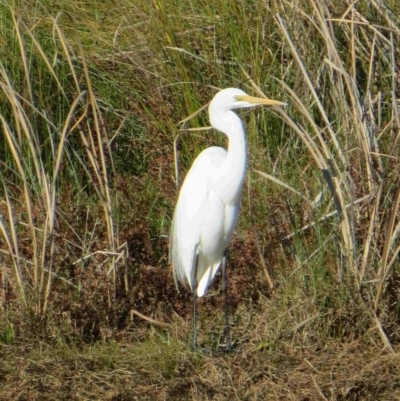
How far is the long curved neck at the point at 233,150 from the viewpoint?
3266 millimetres

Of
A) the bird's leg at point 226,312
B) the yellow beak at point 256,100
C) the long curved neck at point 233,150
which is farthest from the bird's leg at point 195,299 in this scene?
the yellow beak at point 256,100

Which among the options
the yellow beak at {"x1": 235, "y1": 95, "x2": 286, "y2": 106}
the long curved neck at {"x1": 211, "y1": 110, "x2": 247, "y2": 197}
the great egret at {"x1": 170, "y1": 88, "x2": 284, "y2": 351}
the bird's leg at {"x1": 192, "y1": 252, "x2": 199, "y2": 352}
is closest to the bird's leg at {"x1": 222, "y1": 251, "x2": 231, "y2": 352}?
the great egret at {"x1": 170, "y1": 88, "x2": 284, "y2": 351}

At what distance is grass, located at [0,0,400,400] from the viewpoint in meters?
3.22

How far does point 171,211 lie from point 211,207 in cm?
68

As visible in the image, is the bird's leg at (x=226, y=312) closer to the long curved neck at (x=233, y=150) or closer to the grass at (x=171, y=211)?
the grass at (x=171, y=211)

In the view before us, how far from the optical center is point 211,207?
3463mm

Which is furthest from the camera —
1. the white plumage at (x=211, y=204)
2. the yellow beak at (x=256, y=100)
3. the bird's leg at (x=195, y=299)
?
the bird's leg at (x=195, y=299)

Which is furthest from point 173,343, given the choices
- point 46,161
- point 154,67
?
point 154,67

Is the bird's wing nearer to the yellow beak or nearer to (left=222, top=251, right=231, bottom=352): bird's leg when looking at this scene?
(left=222, top=251, right=231, bottom=352): bird's leg

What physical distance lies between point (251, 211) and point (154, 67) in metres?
1.03

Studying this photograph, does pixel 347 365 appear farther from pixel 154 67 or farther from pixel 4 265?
pixel 154 67

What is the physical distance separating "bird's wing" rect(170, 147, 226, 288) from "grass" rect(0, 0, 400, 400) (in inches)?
8.1

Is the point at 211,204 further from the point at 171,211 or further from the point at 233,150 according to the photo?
the point at 171,211

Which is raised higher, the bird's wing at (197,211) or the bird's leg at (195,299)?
the bird's wing at (197,211)
